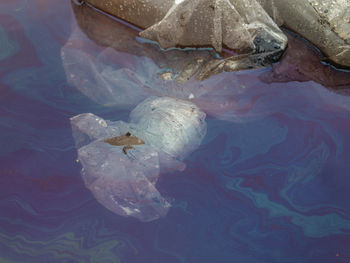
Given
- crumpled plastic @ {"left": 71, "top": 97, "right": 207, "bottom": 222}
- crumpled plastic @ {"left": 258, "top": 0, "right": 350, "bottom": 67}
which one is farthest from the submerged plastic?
crumpled plastic @ {"left": 71, "top": 97, "right": 207, "bottom": 222}

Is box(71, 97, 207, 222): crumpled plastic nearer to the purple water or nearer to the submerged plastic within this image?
the purple water

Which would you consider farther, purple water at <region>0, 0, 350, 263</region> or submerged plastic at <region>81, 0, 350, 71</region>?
submerged plastic at <region>81, 0, 350, 71</region>

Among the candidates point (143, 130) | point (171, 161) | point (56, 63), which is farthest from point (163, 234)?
point (56, 63)

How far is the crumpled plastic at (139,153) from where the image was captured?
1128 mm

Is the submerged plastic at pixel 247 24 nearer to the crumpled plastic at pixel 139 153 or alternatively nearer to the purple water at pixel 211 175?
the purple water at pixel 211 175

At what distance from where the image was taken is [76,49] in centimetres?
148

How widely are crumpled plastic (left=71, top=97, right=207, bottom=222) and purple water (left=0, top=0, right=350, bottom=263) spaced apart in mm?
35

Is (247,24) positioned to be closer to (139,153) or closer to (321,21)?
(321,21)

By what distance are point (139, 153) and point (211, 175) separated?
0.27 meters

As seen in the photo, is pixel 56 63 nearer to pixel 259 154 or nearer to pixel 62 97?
pixel 62 97

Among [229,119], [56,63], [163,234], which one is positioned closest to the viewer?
[163,234]

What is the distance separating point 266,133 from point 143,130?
1.55 ft

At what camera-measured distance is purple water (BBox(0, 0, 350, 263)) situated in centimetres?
107

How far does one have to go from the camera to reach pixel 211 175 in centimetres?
119
